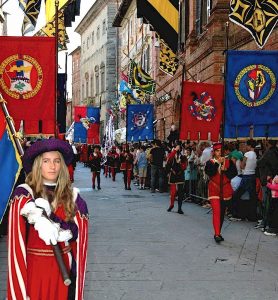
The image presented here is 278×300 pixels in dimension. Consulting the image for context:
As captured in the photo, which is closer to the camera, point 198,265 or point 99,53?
point 198,265

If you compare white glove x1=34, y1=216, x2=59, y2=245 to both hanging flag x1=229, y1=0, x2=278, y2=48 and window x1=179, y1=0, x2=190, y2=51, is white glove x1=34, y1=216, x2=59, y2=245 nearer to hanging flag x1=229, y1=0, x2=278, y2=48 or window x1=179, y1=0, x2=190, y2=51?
hanging flag x1=229, y1=0, x2=278, y2=48

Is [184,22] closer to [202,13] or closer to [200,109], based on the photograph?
[202,13]

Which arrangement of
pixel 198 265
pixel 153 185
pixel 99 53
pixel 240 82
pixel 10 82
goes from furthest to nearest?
pixel 99 53, pixel 153 185, pixel 240 82, pixel 10 82, pixel 198 265

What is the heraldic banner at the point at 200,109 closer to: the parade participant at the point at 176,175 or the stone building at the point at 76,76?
the parade participant at the point at 176,175

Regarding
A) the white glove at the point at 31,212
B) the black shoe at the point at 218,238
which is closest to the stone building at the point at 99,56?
the black shoe at the point at 218,238

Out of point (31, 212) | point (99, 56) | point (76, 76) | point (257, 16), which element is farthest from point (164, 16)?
point (76, 76)

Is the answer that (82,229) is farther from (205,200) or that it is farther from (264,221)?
(205,200)

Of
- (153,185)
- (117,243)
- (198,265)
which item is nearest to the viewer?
(198,265)

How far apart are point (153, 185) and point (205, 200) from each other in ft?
14.8

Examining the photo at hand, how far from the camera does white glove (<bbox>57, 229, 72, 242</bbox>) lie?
11.2 feet

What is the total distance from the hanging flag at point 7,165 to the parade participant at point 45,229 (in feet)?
3.17

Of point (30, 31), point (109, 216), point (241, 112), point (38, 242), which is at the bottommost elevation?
point (109, 216)

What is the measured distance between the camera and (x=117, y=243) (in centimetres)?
884

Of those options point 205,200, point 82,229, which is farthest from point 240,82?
point 82,229
